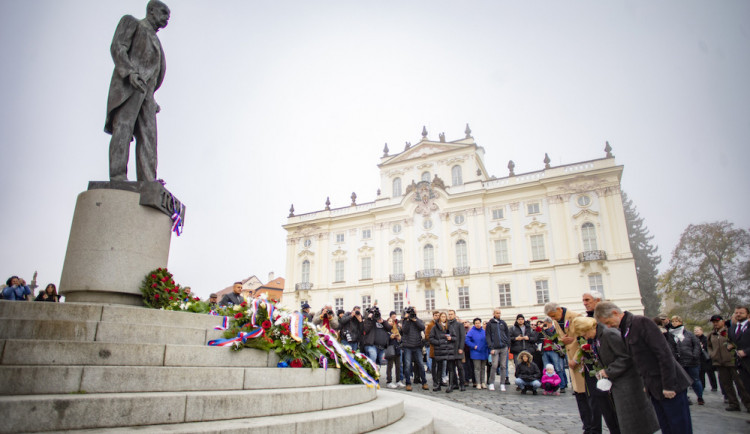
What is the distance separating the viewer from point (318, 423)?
3467 mm

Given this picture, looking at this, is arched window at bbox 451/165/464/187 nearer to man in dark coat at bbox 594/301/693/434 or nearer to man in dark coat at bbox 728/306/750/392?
man in dark coat at bbox 728/306/750/392

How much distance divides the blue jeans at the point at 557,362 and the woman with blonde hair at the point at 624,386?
6.35m

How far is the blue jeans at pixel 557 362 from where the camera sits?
9711mm

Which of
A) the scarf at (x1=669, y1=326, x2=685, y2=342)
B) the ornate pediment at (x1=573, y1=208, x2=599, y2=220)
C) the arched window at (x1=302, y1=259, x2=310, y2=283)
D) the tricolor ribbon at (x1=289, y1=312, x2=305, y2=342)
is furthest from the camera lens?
the arched window at (x1=302, y1=259, x2=310, y2=283)

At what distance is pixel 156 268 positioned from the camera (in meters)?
5.29

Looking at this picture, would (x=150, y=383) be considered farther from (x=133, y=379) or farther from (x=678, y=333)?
→ (x=678, y=333)

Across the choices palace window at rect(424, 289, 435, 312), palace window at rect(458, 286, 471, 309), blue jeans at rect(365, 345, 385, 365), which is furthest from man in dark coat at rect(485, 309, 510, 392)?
palace window at rect(424, 289, 435, 312)

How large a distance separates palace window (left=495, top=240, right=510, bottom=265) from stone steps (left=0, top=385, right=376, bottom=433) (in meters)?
28.4

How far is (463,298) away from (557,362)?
20.7 metres

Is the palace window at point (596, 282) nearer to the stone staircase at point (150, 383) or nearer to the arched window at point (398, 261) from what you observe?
the arched window at point (398, 261)

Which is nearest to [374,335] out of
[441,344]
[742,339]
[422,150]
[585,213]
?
[441,344]

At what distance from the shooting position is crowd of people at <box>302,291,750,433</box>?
12.3ft

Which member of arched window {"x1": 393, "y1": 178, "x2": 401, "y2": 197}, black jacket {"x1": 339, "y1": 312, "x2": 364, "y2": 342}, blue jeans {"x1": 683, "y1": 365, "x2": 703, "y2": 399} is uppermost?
arched window {"x1": 393, "y1": 178, "x2": 401, "y2": 197}

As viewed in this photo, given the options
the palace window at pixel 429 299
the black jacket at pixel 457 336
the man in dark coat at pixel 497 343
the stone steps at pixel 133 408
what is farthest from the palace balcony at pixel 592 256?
the stone steps at pixel 133 408
